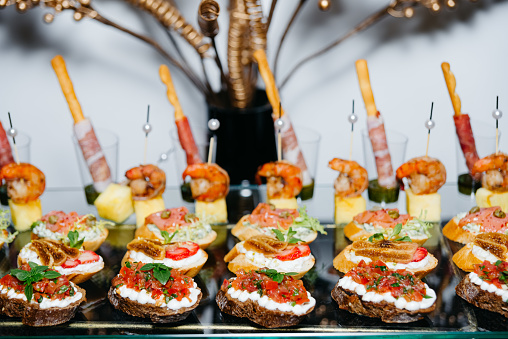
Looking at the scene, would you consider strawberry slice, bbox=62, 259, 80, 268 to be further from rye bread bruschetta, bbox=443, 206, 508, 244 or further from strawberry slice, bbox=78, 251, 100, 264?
rye bread bruschetta, bbox=443, 206, 508, 244

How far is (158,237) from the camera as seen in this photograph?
161 inches

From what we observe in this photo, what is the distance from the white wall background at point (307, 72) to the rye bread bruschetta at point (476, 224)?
4.59 ft

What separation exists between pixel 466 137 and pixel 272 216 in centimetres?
148

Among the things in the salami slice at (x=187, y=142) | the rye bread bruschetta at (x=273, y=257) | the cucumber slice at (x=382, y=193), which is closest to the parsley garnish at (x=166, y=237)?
the rye bread bruschetta at (x=273, y=257)

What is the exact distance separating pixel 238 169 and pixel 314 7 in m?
1.43

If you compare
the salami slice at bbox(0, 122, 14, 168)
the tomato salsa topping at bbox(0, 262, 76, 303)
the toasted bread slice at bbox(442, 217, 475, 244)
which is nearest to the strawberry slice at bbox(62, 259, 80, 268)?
the tomato salsa topping at bbox(0, 262, 76, 303)

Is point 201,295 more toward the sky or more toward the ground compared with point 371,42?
more toward the ground

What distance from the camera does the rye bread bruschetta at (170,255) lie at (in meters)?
3.65

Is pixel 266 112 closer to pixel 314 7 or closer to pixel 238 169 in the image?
pixel 238 169

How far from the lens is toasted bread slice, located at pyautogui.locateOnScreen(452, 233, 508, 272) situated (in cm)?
354

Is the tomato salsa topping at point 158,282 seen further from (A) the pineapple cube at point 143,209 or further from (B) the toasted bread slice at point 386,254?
(A) the pineapple cube at point 143,209

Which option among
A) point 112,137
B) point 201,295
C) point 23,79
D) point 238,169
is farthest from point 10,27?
point 201,295

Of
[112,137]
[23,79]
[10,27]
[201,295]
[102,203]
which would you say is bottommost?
[201,295]

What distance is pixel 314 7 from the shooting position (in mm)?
5152
